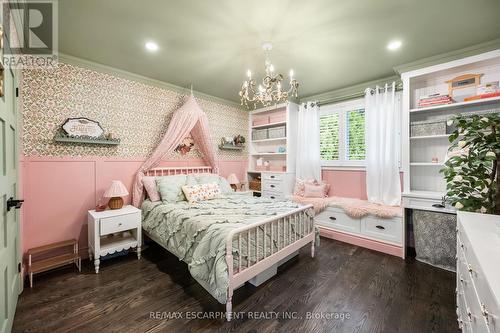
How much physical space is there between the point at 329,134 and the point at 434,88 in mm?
1612

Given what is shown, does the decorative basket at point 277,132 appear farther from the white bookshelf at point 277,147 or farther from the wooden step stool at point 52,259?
the wooden step stool at point 52,259

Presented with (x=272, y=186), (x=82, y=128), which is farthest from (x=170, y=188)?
(x=272, y=186)

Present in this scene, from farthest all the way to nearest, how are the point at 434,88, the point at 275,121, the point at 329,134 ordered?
the point at 275,121, the point at 329,134, the point at 434,88

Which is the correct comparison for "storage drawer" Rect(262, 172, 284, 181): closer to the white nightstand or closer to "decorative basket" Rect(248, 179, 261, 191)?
"decorative basket" Rect(248, 179, 261, 191)

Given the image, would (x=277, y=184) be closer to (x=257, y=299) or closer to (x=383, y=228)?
(x=383, y=228)

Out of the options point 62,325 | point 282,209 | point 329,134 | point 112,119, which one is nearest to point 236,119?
point 329,134

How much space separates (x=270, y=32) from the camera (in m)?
2.16

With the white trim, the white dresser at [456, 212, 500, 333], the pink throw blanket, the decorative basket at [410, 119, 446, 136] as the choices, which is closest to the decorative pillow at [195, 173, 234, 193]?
the pink throw blanket

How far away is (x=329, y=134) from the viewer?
4.12m

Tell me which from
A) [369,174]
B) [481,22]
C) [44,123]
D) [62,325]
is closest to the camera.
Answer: [62,325]

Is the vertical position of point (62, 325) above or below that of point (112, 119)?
below

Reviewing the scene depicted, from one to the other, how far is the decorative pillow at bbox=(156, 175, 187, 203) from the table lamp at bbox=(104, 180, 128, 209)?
0.47 m

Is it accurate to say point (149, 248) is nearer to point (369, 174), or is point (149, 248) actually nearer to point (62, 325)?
point (62, 325)

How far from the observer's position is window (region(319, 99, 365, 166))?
3.77 metres
